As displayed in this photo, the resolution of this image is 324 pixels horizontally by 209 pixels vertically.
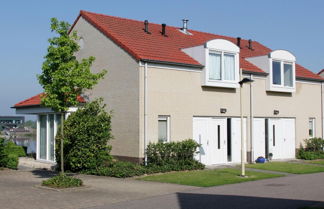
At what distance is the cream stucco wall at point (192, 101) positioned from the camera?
1873 centimetres

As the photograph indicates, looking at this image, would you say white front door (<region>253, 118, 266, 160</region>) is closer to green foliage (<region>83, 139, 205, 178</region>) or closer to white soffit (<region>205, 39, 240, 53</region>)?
white soffit (<region>205, 39, 240, 53</region>)

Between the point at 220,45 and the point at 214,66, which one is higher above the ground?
the point at 220,45

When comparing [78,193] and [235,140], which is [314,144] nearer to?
[235,140]

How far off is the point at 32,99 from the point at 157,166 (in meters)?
9.60

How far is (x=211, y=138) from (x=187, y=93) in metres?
2.63

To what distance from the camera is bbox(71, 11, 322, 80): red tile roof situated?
63.4 feet

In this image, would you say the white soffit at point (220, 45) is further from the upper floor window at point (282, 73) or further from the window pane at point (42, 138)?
the window pane at point (42, 138)

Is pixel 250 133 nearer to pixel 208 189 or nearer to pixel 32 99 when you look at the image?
pixel 208 189

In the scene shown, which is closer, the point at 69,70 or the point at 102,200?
the point at 102,200

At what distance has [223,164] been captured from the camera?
21.1 meters

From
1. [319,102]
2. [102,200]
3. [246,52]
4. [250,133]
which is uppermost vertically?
[246,52]

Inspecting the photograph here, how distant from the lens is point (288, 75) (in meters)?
24.3

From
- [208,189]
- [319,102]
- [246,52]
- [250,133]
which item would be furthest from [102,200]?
[319,102]

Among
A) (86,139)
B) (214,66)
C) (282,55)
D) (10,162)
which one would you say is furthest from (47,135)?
(282,55)
